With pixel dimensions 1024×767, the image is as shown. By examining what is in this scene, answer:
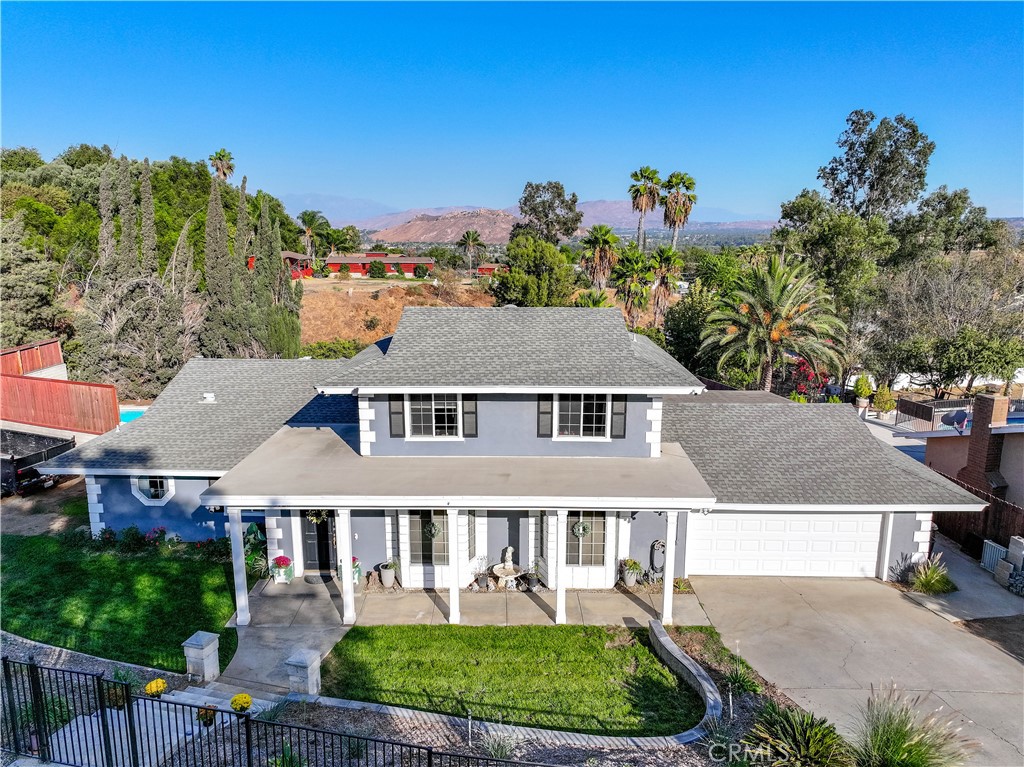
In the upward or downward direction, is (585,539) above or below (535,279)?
below

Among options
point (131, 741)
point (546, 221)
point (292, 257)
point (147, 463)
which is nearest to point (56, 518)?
point (147, 463)

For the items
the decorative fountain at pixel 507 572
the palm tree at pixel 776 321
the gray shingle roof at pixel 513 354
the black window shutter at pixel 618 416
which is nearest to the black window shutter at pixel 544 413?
the gray shingle roof at pixel 513 354

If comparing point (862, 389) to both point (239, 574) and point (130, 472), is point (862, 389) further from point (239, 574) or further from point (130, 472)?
point (130, 472)

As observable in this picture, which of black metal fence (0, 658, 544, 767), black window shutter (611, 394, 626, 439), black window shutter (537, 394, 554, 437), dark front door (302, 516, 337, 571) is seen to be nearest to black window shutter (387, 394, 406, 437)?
dark front door (302, 516, 337, 571)

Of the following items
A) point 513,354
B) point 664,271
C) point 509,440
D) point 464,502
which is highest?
point 664,271

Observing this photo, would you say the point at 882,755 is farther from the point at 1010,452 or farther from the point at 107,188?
the point at 107,188

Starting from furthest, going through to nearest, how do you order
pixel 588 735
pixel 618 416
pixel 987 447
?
1. pixel 987 447
2. pixel 618 416
3. pixel 588 735

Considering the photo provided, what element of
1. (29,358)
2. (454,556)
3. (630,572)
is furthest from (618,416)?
(29,358)
